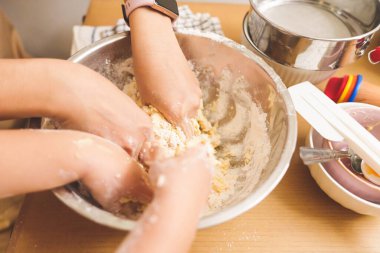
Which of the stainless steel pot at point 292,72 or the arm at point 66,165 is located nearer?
the arm at point 66,165

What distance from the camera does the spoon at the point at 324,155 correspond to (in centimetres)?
45

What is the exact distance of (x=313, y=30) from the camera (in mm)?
593

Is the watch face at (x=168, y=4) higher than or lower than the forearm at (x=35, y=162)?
higher

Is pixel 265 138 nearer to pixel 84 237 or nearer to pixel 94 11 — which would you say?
pixel 84 237

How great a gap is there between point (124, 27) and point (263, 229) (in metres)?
0.47

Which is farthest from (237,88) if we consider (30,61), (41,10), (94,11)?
(41,10)

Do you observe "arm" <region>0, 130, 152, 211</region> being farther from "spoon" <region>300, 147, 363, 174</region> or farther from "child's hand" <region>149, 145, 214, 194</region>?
"spoon" <region>300, 147, 363, 174</region>

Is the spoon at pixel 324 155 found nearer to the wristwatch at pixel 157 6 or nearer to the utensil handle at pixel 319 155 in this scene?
the utensil handle at pixel 319 155

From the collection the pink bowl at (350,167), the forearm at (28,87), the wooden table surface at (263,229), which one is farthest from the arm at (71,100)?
the pink bowl at (350,167)

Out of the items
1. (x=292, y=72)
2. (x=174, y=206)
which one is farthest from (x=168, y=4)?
(x=174, y=206)

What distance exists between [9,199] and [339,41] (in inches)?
24.8

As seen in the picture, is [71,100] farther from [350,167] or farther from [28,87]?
[350,167]

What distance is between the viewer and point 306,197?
49 centimetres

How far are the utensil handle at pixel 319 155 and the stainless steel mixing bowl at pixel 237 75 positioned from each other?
0.05m
